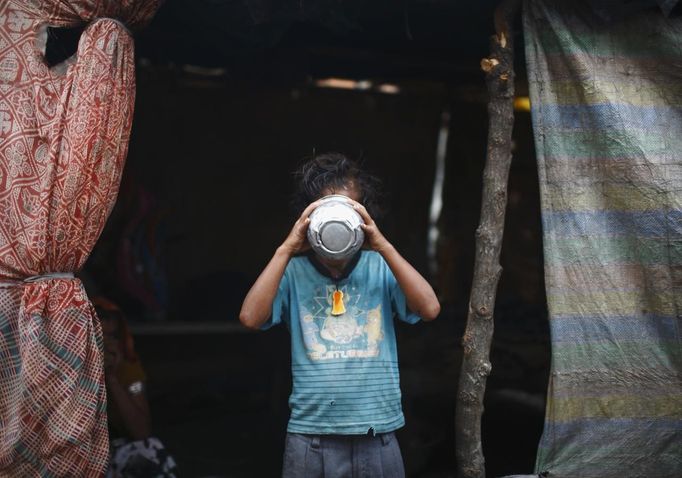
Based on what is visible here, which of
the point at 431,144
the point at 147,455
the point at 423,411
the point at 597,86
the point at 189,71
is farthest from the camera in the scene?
the point at 431,144

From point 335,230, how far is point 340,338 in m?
0.43

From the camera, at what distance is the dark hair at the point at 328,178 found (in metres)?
2.77

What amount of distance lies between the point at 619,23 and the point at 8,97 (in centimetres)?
247

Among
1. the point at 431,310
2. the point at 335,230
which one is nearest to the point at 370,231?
the point at 335,230

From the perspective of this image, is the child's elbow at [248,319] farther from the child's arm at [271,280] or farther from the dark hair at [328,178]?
the dark hair at [328,178]

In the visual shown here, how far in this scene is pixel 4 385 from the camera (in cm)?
262

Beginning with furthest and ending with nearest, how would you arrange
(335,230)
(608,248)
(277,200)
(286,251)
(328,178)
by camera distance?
(277,200) < (608,248) < (328,178) < (286,251) < (335,230)

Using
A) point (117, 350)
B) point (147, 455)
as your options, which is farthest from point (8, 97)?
point (147, 455)

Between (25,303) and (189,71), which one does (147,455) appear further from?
(189,71)

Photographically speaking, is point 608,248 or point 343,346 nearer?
point 343,346

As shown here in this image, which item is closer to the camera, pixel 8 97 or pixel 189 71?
pixel 8 97

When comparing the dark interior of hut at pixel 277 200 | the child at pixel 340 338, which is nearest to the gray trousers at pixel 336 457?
the child at pixel 340 338

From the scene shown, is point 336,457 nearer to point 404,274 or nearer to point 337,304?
point 337,304

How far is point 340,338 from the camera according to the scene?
2.68 metres
